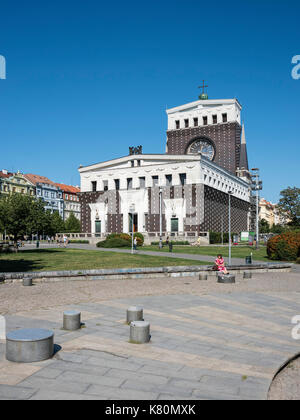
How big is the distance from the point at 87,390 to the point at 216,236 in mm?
56295

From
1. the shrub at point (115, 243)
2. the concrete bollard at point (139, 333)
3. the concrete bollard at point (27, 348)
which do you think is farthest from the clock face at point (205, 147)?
the concrete bollard at point (27, 348)

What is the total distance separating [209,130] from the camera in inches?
3036

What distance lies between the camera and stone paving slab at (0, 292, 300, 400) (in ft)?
17.6

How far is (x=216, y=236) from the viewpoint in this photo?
60.3m

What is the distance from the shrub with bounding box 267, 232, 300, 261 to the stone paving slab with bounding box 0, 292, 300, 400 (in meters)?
18.6

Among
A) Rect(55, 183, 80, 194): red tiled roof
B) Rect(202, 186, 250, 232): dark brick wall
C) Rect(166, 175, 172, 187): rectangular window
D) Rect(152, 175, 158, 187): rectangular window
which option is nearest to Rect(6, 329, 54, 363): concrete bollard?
Rect(202, 186, 250, 232): dark brick wall

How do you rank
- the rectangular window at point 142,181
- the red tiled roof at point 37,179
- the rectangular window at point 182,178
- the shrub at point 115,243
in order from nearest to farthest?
the shrub at point 115,243 < the rectangular window at point 182,178 < the rectangular window at point 142,181 < the red tiled roof at point 37,179

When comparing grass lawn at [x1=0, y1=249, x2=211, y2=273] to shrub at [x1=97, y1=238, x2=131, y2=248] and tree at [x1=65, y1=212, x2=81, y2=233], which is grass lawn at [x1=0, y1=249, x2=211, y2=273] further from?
tree at [x1=65, y1=212, x2=81, y2=233]

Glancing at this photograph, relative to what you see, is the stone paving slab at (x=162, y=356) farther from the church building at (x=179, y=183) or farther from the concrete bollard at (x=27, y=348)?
the church building at (x=179, y=183)

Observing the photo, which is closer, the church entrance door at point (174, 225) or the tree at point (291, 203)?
the church entrance door at point (174, 225)

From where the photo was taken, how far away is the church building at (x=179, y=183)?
61.6 metres

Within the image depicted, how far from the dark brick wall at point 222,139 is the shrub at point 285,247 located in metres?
47.7
